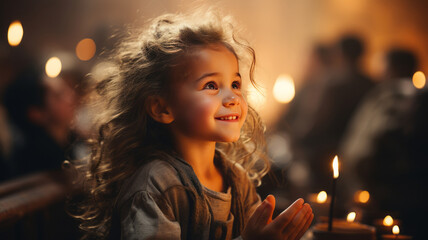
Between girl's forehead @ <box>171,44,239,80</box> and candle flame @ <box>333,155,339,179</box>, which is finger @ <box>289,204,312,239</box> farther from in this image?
girl's forehead @ <box>171,44,239,80</box>

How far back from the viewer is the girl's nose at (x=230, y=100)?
5.11ft

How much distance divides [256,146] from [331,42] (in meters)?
6.03

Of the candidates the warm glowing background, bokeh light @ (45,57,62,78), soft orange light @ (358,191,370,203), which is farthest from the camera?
the warm glowing background

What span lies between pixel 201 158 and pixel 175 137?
11 centimetres

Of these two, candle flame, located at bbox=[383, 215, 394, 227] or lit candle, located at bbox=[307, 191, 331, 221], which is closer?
candle flame, located at bbox=[383, 215, 394, 227]

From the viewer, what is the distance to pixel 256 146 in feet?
6.16

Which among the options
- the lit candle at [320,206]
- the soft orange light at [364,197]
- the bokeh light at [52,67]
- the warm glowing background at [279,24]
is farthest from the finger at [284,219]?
Answer: the warm glowing background at [279,24]

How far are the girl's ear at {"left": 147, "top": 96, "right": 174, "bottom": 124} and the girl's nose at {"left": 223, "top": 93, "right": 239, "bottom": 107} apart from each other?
0.18 m

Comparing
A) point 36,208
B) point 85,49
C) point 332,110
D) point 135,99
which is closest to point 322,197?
point 135,99

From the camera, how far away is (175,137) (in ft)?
5.38

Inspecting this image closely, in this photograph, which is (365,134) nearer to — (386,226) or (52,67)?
(386,226)

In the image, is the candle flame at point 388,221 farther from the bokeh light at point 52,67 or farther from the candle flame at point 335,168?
the bokeh light at point 52,67

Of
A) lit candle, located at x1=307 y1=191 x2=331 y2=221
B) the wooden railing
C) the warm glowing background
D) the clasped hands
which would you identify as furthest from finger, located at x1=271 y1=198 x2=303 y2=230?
the warm glowing background

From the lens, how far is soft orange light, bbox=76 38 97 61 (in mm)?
6285
